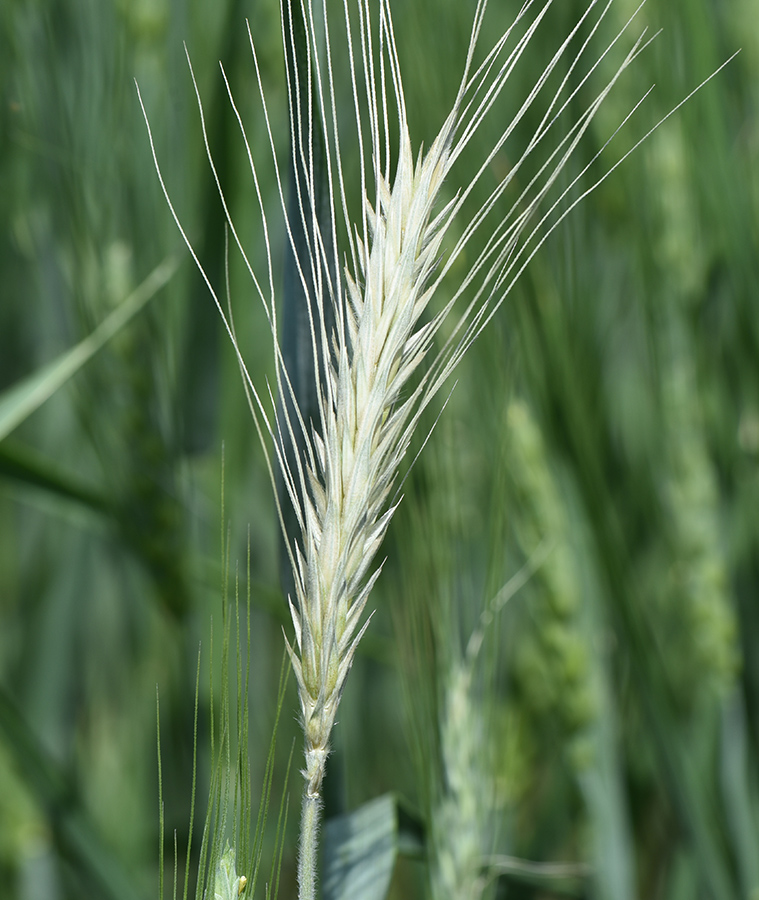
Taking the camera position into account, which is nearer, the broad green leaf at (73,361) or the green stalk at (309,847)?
the green stalk at (309,847)

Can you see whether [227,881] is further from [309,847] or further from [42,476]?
[42,476]

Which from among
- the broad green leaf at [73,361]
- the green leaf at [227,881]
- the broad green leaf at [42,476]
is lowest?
the green leaf at [227,881]

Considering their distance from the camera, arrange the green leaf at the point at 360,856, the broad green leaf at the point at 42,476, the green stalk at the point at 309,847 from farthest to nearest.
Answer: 1. the broad green leaf at the point at 42,476
2. the green leaf at the point at 360,856
3. the green stalk at the point at 309,847

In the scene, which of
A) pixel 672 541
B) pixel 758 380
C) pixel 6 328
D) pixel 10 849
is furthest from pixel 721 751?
pixel 6 328

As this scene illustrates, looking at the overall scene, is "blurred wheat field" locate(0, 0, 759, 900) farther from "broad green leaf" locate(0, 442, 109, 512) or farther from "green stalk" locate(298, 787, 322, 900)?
"green stalk" locate(298, 787, 322, 900)

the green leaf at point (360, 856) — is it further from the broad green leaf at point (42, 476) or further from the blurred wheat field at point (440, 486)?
the broad green leaf at point (42, 476)

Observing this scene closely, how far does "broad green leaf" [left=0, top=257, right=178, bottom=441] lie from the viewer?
421 millimetres

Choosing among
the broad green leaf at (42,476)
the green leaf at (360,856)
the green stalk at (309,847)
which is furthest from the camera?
the broad green leaf at (42,476)

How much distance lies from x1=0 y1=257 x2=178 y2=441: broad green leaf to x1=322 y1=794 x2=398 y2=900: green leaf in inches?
10.1

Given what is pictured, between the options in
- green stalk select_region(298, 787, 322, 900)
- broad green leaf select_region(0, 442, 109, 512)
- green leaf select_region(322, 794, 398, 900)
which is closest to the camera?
green stalk select_region(298, 787, 322, 900)

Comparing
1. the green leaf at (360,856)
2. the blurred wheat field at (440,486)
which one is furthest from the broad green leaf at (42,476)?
the green leaf at (360,856)

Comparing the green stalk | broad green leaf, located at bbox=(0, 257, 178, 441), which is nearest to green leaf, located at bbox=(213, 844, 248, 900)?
the green stalk

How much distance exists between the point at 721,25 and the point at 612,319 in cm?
25

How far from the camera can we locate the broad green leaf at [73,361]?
42 cm
